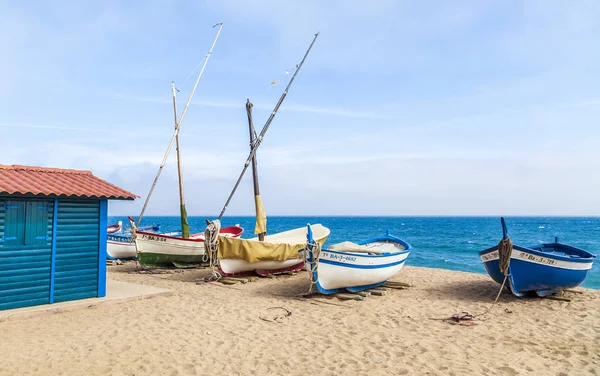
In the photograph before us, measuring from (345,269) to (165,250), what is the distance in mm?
8601

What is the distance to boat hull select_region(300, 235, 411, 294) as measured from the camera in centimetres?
1080

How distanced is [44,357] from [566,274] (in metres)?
12.1

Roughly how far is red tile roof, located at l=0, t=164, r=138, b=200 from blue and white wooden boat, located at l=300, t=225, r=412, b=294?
16.1 feet

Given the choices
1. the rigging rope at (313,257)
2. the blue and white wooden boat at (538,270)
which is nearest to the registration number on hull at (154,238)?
the rigging rope at (313,257)

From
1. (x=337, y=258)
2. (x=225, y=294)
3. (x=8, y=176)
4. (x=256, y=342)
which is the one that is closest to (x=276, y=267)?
(x=225, y=294)

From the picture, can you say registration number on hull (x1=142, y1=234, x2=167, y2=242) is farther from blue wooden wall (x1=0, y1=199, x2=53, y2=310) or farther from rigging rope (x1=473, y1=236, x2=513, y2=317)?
rigging rope (x1=473, y1=236, x2=513, y2=317)

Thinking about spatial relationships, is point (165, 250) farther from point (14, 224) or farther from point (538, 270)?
point (538, 270)

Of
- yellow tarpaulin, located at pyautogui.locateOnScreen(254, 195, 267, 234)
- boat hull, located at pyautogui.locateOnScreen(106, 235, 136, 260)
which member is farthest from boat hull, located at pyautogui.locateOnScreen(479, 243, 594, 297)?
boat hull, located at pyautogui.locateOnScreen(106, 235, 136, 260)

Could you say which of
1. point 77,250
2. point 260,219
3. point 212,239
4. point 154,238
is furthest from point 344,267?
point 154,238

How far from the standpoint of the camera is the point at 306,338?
25.1ft

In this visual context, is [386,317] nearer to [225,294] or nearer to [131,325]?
[225,294]

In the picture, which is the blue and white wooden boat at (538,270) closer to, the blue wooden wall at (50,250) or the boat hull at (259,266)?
the boat hull at (259,266)

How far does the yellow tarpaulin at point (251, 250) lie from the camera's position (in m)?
13.4

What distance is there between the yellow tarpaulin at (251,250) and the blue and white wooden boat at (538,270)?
6596 mm
